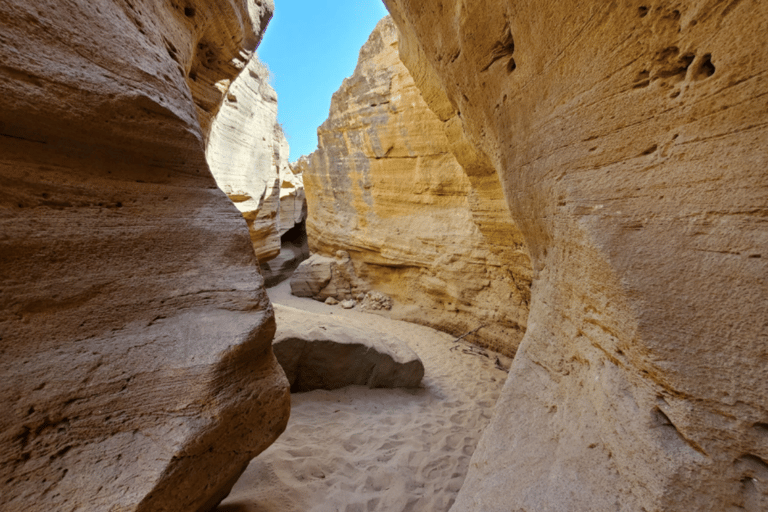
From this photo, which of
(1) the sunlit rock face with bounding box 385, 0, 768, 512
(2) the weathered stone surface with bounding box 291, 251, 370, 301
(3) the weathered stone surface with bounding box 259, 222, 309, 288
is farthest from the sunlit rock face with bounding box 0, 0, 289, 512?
(3) the weathered stone surface with bounding box 259, 222, 309, 288

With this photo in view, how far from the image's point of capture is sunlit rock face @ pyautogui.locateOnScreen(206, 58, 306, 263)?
725 cm

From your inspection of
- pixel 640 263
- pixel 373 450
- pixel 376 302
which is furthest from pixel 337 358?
pixel 376 302

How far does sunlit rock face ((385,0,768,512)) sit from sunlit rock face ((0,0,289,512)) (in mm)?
1655

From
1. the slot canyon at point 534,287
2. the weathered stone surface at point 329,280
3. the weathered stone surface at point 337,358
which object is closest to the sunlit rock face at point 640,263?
the slot canyon at point 534,287

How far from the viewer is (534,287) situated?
3.11m

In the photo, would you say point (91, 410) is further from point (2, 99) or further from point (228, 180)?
point (228, 180)

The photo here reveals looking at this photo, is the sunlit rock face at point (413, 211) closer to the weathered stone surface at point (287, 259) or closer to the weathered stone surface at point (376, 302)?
the weathered stone surface at point (376, 302)

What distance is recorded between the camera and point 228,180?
24.2ft

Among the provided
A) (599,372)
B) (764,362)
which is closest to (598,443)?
(599,372)

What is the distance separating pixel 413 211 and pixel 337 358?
5.37 metres

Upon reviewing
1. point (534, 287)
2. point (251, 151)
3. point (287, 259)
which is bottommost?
point (287, 259)

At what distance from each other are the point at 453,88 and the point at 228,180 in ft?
18.9

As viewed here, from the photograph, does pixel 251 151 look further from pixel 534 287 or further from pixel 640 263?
pixel 640 263

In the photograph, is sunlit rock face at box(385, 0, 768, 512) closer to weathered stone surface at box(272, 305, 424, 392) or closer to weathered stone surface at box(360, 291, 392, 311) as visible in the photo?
weathered stone surface at box(272, 305, 424, 392)
